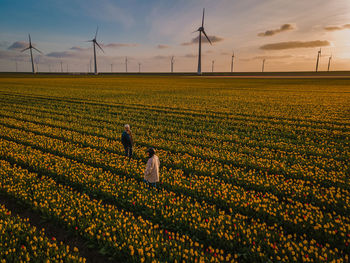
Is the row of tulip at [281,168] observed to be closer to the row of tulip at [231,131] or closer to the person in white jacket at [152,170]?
the row of tulip at [231,131]

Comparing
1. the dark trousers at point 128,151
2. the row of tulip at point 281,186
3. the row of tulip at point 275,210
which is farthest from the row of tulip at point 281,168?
the dark trousers at point 128,151

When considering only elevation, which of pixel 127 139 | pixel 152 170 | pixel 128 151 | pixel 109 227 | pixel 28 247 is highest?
pixel 127 139

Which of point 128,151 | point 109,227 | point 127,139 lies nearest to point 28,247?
point 109,227

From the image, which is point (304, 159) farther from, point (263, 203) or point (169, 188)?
point (169, 188)

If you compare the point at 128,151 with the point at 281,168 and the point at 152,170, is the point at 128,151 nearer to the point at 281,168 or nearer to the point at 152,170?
the point at 152,170

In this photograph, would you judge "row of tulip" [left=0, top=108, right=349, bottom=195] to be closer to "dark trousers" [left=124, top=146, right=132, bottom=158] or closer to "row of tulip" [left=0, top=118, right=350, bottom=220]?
"row of tulip" [left=0, top=118, right=350, bottom=220]

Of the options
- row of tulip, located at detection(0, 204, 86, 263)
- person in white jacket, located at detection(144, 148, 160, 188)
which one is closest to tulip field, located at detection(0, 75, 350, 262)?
row of tulip, located at detection(0, 204, 86, 263)

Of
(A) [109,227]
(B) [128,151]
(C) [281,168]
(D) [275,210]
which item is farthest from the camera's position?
(B) [128,151]
